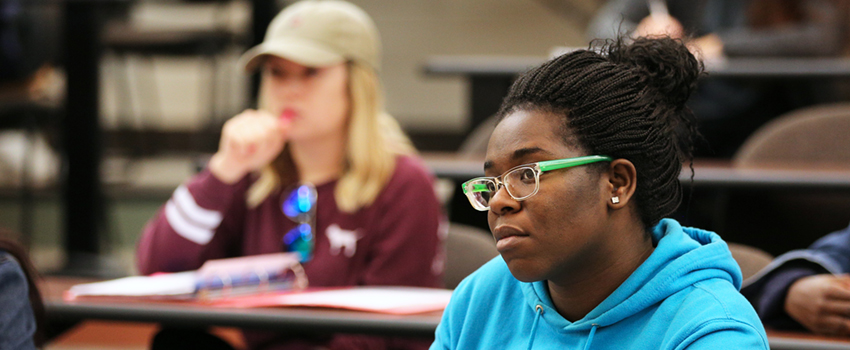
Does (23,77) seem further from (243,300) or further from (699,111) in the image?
(699,111)

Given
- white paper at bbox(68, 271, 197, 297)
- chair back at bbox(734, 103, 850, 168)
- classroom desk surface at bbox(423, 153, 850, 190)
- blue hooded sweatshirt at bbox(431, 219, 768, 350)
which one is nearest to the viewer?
blue hooded sweatshirt at bbox(431, 219, 768, 350)

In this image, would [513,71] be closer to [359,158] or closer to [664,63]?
[359,158]

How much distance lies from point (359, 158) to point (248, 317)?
1.76ft

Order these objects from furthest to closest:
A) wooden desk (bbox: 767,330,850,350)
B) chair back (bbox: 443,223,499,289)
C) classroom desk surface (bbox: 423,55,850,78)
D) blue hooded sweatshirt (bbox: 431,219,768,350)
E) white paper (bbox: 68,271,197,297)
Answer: classroom desk surface (bbox: 423,55,850,78), chair back (bbox: 443,223,499,289), white paper (bbox: 68,271,197,297), wooden desk (bbox: 767,330,850,350), blue hooded sweatshirt (bbox: 431,219,768,350)

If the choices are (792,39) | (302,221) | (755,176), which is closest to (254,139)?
(302,221)

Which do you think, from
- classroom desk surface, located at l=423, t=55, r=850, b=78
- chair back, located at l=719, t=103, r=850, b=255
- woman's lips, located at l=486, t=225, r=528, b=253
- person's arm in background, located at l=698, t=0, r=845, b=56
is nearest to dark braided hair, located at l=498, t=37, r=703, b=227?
woman's lips, located at l=486, t=225, r=528, b=253

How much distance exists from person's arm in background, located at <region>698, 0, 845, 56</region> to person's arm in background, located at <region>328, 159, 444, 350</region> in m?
1.98

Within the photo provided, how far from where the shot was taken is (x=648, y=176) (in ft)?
3.44

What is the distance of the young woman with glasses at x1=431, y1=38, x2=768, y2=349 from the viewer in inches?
39.5

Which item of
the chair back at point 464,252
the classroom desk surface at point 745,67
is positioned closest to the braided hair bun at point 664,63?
the chair back at point 464,252

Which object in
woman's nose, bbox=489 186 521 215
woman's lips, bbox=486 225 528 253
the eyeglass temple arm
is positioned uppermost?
the eyeglass temple arm

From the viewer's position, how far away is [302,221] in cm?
195

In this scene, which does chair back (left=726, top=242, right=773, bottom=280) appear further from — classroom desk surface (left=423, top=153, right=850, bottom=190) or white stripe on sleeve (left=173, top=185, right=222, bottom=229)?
white stripe on sleeve (left=173, top=185, right=222, bottom=229)

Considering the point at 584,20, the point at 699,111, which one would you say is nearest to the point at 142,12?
the point at 584,20
